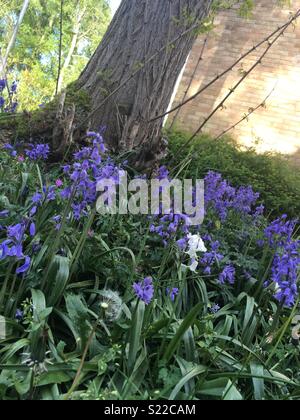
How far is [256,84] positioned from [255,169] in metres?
2.39

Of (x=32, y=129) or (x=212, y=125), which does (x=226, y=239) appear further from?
(x=212, y=125)

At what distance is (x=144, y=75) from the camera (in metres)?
3.87

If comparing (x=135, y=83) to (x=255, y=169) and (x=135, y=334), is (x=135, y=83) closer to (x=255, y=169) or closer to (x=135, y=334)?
(x=135, y=334)

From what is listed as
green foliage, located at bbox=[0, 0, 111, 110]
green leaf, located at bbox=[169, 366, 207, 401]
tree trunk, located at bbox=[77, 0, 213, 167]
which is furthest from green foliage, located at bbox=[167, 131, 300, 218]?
green foliage, located at bbox=[0, 0, 111, 110]

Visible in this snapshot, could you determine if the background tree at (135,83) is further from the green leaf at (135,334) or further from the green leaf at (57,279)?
the green leaf at (135,334)

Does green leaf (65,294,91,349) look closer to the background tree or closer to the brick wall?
the background tree

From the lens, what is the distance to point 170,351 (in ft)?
6.52

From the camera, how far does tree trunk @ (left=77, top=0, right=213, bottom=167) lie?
12.6 feet

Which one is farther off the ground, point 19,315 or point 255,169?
point 19,315

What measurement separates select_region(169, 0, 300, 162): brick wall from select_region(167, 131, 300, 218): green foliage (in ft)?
2.51

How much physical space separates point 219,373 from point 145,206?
5.04 ft
